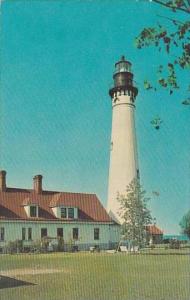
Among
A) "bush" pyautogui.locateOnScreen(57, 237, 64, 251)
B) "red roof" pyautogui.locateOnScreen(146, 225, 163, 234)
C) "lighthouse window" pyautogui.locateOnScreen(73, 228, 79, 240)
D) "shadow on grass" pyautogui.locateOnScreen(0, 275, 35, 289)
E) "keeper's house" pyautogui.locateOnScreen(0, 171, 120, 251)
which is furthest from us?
"lighthouse window" pyautogui.locateOnScreen(73, 228, 79, 240)

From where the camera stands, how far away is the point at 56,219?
19125 mm

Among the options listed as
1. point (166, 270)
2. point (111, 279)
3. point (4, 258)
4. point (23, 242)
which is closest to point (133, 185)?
point (23, 242)

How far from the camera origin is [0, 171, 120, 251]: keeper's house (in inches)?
679

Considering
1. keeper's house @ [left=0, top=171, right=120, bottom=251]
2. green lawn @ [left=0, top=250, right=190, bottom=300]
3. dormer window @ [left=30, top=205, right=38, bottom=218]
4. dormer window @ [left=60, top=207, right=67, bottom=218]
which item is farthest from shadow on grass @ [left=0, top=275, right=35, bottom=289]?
dormer window @ [left=60, top=207, right=67, bottom=218]

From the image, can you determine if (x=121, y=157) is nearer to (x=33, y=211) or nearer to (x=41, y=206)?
(x=41, y=206)

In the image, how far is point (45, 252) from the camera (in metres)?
14.6

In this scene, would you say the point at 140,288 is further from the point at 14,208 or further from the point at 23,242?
the point at 14,208

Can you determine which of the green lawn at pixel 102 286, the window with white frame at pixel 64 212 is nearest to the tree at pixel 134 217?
the window with white frame at pixel 64 212

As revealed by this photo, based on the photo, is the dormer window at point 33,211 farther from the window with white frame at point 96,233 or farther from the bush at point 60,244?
the window with white frame at point 96,233

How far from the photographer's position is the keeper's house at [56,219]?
56.6ft

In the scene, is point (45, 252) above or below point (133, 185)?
below

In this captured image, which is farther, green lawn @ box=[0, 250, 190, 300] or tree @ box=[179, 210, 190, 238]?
tree @ box=[179, 210, 190, 238]

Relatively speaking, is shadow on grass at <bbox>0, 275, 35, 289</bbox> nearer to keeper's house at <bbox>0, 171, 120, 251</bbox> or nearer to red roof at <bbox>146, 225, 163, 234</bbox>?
red roof at <bbox>146, 225, 163, 234</bbox>

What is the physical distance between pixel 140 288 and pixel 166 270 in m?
2.45
